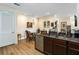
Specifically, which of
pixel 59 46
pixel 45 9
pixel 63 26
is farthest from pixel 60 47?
pixel 45 9

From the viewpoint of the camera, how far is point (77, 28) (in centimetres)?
472

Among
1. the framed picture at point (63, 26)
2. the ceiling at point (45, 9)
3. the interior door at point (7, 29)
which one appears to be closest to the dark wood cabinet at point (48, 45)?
the framed picture at point (63, 26)

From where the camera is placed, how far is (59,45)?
441cm

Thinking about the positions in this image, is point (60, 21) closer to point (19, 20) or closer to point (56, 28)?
point (56, 28)

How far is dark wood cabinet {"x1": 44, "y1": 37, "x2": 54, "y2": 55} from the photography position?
4.96m

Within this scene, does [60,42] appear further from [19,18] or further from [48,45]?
[19,18]

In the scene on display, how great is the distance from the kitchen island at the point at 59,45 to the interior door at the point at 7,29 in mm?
2235

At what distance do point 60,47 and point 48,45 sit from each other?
3.07ft

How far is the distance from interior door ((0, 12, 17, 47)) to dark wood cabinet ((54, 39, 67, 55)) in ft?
11.1

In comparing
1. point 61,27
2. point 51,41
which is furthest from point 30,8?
point 51,41

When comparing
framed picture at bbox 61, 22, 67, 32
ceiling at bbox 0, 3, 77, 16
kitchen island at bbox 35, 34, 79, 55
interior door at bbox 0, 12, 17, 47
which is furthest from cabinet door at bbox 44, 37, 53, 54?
interior door at bbox 0, 12, 17, 47

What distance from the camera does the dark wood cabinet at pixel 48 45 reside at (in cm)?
496

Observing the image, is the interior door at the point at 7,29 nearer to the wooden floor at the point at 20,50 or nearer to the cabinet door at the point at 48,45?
the wooden floor at the point at 20,50

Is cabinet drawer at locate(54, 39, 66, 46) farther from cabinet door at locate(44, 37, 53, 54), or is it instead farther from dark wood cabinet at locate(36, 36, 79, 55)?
cabinet door at locate(44, 37, 53, 54)
